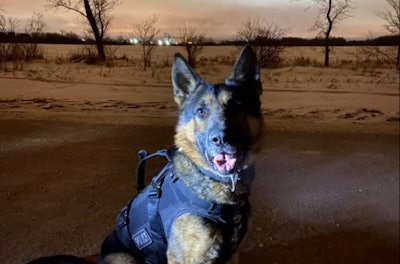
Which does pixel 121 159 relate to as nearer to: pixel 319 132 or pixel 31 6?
pixel 31 6

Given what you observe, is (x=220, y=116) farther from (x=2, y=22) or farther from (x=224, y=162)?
(x=2, y=22)

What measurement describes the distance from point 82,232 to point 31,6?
175 centimetres

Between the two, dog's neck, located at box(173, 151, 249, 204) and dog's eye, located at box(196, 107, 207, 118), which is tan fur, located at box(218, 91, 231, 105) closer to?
dog's eye, located at box(196, 107, 207, 118)

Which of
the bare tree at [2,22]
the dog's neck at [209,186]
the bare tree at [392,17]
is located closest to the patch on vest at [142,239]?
the dog's neck at [209,186]

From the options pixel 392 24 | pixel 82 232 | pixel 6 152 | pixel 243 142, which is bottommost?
pixel 82 232

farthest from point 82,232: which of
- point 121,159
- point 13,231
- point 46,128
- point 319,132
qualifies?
point 319,132

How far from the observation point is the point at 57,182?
389cm

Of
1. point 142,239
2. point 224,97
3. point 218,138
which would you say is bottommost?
point 142,239

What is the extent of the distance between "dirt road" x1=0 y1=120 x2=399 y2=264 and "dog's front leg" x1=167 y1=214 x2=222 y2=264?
784mm

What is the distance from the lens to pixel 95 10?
14.3 ft

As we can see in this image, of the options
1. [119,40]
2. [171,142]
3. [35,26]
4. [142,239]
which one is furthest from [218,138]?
[119,40]

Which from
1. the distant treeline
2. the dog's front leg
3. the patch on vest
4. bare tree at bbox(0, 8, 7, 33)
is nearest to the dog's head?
the dog's front leg

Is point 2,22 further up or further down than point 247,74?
further up

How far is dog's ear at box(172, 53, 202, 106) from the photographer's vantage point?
2084mm
